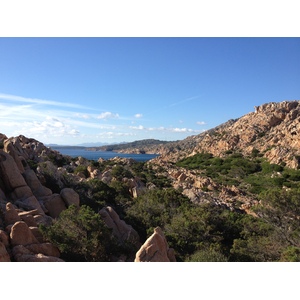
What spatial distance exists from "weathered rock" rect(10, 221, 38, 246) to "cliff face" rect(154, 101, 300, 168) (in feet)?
150

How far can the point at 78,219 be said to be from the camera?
10.8m

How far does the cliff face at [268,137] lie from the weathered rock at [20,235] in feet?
150

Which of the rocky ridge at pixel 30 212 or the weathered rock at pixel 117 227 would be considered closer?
the rocky ridge at pixel 30 212

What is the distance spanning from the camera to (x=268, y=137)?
6341 centimetres

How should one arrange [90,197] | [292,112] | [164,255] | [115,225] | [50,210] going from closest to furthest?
1. [164,255]
2. [115,225]
3. [50,210]
4. [90,197]
5. [292,112]

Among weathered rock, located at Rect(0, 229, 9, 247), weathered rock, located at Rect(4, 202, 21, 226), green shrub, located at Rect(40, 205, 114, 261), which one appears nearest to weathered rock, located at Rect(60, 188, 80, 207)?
green shrub, located at Rect(40, 205, 114, 261)

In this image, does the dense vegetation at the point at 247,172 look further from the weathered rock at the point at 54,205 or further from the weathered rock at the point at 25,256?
the weathered rock at the point at 25,256

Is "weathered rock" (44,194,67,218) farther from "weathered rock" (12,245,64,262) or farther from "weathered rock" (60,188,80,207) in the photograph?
"weathered rock" (12,245,64,262)

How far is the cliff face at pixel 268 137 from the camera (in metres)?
52.6

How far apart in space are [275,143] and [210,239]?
4967cm

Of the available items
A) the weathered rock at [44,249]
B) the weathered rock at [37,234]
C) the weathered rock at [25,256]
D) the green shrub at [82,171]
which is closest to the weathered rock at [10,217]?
the weathered rock at [37,234]

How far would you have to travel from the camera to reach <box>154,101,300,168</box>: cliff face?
173 feet
